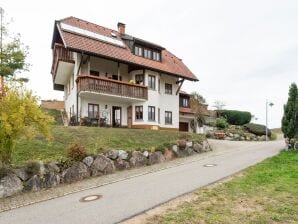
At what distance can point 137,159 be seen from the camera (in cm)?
1703

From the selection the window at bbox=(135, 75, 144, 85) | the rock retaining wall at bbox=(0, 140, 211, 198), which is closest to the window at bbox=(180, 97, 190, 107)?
the window at bbox=(135, 75, 144, 85)

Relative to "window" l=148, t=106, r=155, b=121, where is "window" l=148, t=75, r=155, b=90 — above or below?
above

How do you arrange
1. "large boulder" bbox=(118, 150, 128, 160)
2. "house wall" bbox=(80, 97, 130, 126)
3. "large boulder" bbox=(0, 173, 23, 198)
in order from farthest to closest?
1. "house wall" bbox=(80, 97, 130, 126)
2. "large boulder" bbox=(118, 150, 128, 160)
3. "large boulder" bbox=(0, 173, 23, 198)

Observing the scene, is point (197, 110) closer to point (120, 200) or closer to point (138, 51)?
point (138, 51)

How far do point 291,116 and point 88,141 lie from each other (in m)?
14.5

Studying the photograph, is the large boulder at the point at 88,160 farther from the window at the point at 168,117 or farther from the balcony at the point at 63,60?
the window at the point at 168,117

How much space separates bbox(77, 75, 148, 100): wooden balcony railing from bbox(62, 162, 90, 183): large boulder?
35.2 ft

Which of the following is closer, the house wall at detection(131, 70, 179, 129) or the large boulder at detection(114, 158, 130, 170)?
the large boulder at detection(114, 158, 130, 170)

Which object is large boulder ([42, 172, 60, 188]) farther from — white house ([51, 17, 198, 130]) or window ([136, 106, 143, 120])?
window ([136, 106, 143, 120])

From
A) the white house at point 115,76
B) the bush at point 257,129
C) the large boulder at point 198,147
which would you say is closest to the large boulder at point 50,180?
the large boulder at point 198,147

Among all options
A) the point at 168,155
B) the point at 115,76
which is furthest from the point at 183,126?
the point at 168,155

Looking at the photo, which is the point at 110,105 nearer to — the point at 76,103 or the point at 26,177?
the point at 76,103

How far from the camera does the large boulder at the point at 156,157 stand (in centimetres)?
1777

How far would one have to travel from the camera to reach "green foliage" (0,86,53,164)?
11.8 m
